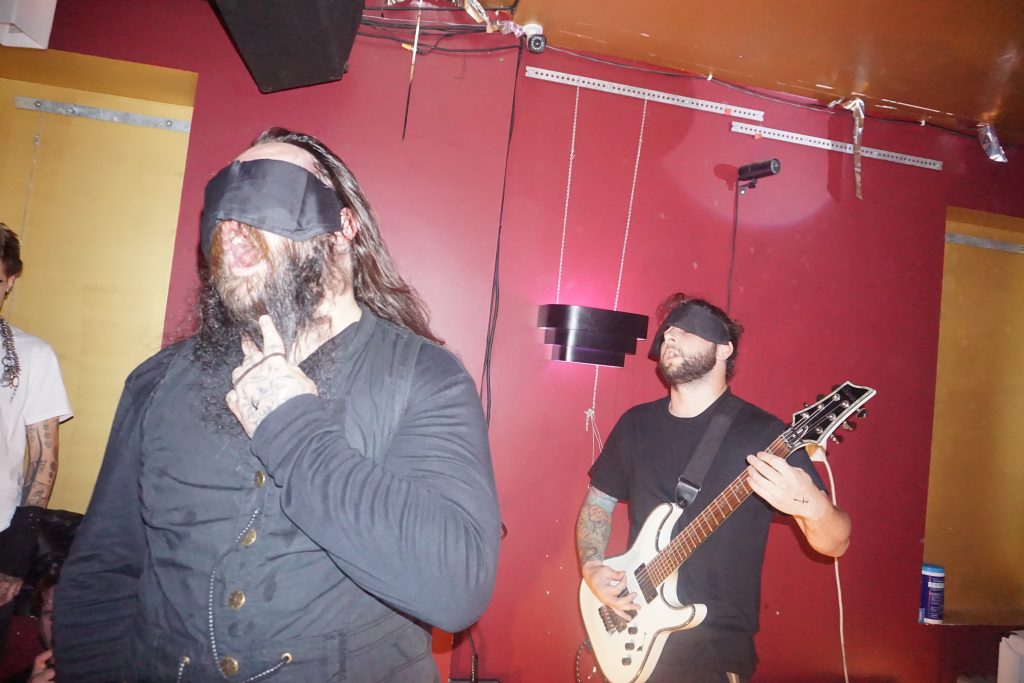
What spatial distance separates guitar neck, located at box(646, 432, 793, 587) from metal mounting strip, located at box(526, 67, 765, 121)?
7.26 ft

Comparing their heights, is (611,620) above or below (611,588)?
below

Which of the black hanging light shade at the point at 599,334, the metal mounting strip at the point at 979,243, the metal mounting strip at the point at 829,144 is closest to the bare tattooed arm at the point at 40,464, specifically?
the black hanging light shade at the point at 599,334

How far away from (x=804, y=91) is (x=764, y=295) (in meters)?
1.40

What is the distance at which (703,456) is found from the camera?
249 cm

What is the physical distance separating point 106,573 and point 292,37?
2.27 m

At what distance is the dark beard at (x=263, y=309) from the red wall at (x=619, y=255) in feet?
5.50

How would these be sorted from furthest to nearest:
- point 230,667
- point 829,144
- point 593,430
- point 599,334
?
point 829,144 → point 593,430 → point 599,334 → point 230,667

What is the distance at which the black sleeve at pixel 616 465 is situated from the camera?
282 cm

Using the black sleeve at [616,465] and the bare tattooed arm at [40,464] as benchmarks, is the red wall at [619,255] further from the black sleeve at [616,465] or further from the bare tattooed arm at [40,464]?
the bare tattooed arm at [40,464]

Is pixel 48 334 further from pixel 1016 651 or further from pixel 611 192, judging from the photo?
pixel 1016 651

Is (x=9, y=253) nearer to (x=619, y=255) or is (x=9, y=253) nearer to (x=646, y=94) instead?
(x=619, y=255)

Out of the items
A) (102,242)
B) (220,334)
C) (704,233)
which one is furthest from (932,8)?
(102,242)

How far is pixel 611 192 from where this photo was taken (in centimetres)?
328

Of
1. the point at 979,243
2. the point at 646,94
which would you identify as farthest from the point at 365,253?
Result: the point at 979,243
